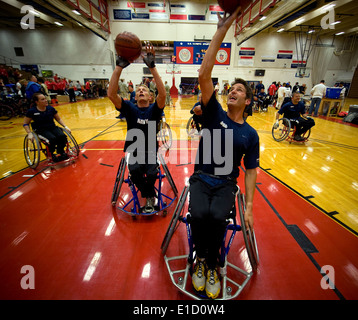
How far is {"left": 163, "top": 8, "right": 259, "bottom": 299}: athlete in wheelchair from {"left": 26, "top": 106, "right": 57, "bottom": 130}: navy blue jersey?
12.4 feet

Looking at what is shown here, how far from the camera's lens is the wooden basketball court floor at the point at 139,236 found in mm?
1610

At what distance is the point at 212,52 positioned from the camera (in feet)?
4.31

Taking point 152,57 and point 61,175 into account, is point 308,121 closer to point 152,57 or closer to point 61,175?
point 152,57

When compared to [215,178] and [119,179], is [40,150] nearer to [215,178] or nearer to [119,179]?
[119,179]

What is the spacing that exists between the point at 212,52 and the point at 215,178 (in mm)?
1051

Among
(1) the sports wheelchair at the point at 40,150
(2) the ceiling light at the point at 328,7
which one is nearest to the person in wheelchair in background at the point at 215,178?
(1) the sports wheelchair at the point at 40,150

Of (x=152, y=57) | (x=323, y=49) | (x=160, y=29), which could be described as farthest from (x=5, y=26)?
(x=323, y=49)

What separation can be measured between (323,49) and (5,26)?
33289 mm

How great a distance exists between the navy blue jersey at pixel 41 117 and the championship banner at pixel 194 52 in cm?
1704

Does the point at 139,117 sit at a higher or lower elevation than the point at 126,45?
lower

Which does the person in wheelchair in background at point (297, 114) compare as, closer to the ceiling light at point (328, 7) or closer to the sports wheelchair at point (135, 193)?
the sports wheelchair at point (135, 193)

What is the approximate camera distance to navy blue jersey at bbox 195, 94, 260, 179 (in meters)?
1.59

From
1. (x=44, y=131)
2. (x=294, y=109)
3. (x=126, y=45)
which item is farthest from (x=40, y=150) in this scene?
(x=294, y=109)

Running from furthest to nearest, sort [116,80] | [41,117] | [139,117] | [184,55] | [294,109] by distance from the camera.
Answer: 1. [184,55]
2. [294,109]
3. [41,117]
4. [139,117]
5. [116,80]
